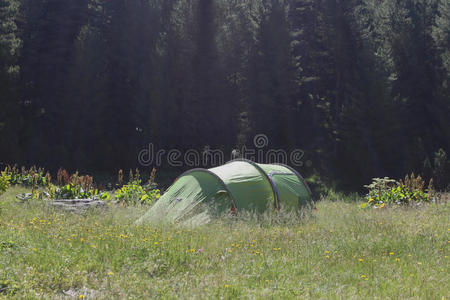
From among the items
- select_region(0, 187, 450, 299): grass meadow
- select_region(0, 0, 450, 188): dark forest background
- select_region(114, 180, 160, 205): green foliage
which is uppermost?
select_region(0, 0, 450, 188): dark forest background

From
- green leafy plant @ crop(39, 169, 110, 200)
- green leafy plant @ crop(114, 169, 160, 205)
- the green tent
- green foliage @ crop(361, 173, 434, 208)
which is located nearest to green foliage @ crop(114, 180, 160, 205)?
green leafy plant @ crop(114, 169, 160, 205)

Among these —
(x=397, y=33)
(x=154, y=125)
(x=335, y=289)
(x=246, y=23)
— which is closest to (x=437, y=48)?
(x=397, y=33)

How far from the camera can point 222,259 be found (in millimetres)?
6223

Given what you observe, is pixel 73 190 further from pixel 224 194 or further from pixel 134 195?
pixel 224 194

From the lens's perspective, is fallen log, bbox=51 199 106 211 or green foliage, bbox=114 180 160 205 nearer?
fallen log, bbox=51 199 106 211

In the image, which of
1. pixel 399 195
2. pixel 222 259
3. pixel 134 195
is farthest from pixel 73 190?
pixel 399 195

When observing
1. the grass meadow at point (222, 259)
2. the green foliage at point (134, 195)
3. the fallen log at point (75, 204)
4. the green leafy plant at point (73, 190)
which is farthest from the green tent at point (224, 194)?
the green leafy plant at point (73, 190)

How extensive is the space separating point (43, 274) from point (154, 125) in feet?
74.7

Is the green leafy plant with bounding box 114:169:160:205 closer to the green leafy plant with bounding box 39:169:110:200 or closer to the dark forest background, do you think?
the green leafy plant with bounding box 39:169:110:200

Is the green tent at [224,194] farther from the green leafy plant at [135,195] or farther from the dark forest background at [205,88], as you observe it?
the dark forest background at [205,88]

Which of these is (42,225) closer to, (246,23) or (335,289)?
(335,289)

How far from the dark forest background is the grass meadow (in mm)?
18431

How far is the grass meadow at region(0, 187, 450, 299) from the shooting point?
16.4 ft

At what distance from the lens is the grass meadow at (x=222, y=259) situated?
501cm
